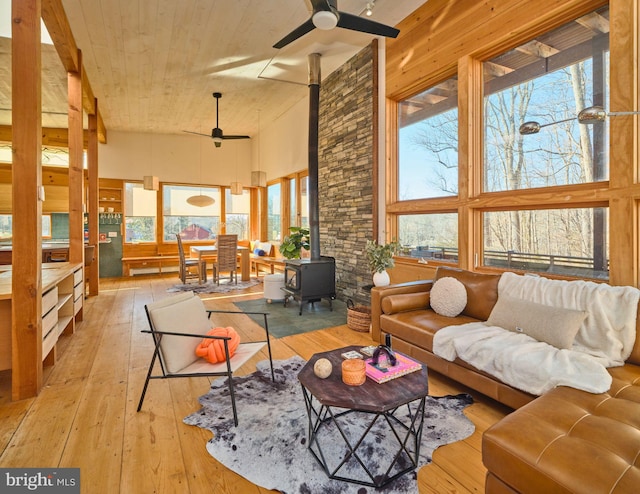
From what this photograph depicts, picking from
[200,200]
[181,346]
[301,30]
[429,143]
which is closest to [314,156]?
[429,143]

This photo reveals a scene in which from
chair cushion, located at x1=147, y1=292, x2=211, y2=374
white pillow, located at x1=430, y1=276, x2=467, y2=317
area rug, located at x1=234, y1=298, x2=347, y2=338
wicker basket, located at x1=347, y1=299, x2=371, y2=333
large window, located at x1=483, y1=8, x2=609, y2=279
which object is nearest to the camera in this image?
chair cushion, located at x1=147, y1=292, x2=211, y2=374

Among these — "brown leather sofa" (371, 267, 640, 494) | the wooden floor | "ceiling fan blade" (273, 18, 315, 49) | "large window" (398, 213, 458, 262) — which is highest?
"ceiling fan blade" (273, 18, 315, 49)

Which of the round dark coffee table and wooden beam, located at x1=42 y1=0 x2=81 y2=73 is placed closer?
the round dark coffee table

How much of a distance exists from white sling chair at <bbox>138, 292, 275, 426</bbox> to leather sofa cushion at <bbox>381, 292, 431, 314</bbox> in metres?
1.31

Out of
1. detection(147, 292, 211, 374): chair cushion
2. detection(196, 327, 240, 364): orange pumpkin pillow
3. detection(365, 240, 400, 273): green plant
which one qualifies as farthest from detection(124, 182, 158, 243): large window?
detection(196, 327, 240, 364): orange pumpkin pillow

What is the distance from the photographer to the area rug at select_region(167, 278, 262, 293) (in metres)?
6.44

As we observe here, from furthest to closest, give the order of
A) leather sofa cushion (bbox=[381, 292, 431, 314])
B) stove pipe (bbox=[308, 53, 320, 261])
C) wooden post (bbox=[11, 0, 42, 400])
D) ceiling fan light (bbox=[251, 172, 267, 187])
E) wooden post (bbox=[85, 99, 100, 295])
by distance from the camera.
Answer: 1. ceiling fan light (bbox=[251, 172, 267, 187])
2. wooden post (bbox=[85, 99, 100, 295])
3. stove pipe (bbox=[308, 53, 320, 261])
4. leather sofa cushion (bbox=[381, 292, 431, 314])
5. wooden post (bbox=[11, 0, 42, 400])

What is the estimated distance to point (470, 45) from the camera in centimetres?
342

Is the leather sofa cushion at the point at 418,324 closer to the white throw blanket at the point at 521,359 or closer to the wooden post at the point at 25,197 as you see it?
the white throw blanket at the point at 521,359

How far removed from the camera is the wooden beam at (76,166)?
410cm

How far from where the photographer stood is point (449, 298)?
3.03 metres

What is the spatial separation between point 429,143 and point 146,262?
717 centimetres

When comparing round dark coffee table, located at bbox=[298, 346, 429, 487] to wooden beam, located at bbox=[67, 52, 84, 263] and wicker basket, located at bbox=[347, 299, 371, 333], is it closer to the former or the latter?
wicker basket, located at bbox=[347, 299, 371, 333]

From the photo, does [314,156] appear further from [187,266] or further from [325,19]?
[187,266]
